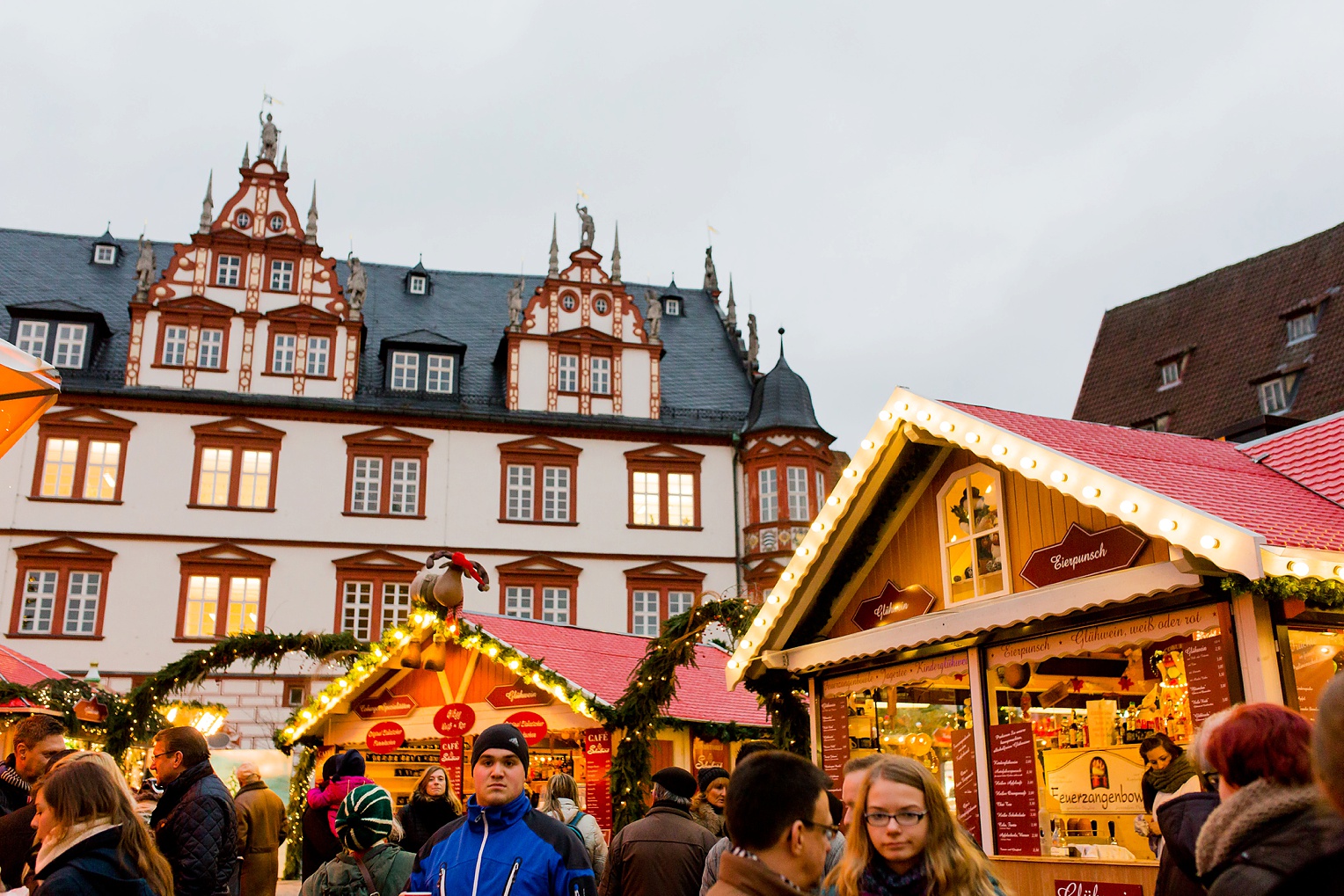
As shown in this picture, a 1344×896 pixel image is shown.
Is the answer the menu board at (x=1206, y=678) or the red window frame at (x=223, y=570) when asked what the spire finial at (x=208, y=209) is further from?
the menu board at (x=1206, y=678)

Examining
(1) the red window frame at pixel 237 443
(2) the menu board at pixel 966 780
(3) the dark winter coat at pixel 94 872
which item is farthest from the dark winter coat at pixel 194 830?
(1) the red window frame at pixel 237 443

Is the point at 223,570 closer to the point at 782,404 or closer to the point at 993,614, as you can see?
the point at 782,404

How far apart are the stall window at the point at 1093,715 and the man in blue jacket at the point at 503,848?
4.76 meters

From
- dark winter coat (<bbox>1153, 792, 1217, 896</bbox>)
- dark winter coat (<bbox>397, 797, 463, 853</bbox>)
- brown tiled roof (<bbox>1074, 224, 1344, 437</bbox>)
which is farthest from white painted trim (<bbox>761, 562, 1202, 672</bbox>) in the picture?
brown tiled roof (<bbox>1074, 224, 1344, 437</bbox>)

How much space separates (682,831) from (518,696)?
26.6 ft

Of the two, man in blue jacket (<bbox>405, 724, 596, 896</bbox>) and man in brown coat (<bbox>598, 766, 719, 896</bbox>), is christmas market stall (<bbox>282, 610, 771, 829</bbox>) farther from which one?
man in blue jacket (<bbox>405, 724, 596, 896</bbox>)

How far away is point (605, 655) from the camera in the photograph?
14500mm

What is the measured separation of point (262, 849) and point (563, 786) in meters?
2.77

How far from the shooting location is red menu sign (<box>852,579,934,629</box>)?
9.82 m

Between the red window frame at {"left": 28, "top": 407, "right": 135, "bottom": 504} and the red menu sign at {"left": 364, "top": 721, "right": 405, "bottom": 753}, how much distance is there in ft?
46.2

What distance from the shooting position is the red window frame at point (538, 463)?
28.0 meters

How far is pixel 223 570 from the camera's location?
85.5 feet

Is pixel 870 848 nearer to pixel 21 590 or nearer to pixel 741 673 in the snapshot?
pixel 741 673

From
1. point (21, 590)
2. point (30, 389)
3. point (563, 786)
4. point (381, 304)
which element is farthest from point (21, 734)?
point (381, 304)
